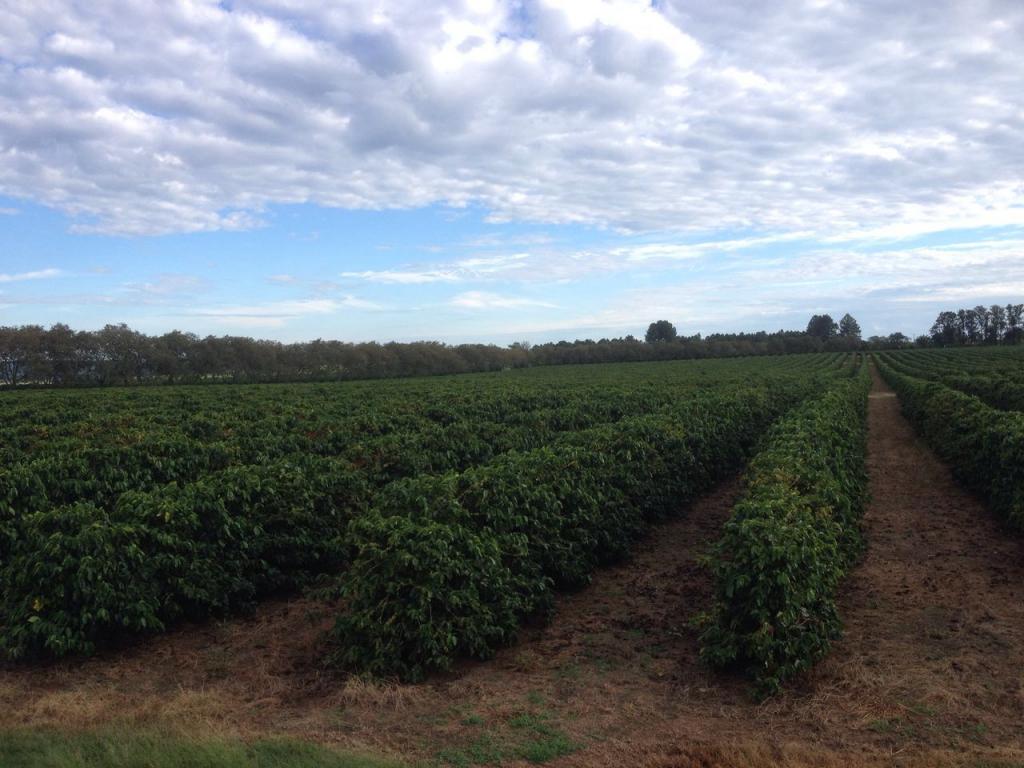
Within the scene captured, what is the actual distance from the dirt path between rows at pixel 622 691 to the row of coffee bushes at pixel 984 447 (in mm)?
2789

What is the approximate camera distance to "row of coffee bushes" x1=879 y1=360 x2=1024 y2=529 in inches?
444

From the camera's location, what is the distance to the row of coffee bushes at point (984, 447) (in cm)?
1127

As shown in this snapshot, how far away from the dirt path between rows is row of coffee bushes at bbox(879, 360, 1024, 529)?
110 inches

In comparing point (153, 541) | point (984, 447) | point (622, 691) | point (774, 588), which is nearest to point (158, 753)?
point (153, 541)

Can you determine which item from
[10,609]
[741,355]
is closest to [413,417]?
[10,609]

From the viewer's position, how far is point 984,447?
1304 centimetres

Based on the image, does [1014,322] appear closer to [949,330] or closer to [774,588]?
[949,330]

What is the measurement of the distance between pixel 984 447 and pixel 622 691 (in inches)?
407

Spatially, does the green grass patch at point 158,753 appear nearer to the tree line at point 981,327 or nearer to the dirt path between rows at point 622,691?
the dirt path between rows at point 622,691

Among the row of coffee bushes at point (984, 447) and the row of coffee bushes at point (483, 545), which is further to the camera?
the row of coffee bushes at point (984, 447)

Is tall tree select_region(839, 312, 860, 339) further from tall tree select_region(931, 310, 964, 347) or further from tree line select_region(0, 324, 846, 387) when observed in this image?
tree line select_region(0, 324, 846, 387)

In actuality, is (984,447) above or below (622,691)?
above

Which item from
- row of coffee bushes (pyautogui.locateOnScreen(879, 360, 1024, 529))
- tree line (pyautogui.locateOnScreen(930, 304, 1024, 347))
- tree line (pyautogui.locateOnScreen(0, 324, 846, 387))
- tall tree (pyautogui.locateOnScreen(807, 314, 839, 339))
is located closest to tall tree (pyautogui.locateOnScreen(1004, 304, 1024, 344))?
tree line (pyautogui.locateOnScreen(930, 304, 1024, 347))

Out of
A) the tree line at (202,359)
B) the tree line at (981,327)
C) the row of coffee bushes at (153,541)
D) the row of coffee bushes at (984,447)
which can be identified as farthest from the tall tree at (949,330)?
the row of coffee bushes at (153,541)
